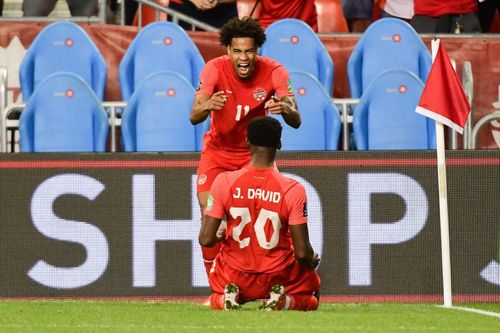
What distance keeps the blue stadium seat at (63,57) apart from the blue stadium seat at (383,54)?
259cm

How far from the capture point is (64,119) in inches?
529

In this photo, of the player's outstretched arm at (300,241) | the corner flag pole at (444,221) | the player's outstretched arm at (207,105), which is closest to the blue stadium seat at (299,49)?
the corner flag pole at (444,221)

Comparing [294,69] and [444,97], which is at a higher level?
[294,69]

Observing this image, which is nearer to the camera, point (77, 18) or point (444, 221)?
point (444, 221)

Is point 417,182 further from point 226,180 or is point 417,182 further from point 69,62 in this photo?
point 69,62

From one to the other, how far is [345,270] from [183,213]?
4.79ft

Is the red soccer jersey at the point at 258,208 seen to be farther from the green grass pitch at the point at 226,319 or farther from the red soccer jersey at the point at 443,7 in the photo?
the red soccer jersey at the point at 443,7

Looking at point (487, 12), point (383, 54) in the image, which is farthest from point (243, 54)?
point (487, 12)

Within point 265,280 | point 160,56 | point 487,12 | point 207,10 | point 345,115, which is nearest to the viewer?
point 265,280

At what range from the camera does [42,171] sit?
38.5 feet

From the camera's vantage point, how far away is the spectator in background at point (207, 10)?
1533cm

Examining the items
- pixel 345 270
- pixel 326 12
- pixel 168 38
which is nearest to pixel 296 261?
pixel 345 270

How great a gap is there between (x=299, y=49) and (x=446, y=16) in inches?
78.9

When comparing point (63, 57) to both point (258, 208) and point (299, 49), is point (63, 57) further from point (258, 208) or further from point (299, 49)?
point (258, 208)
